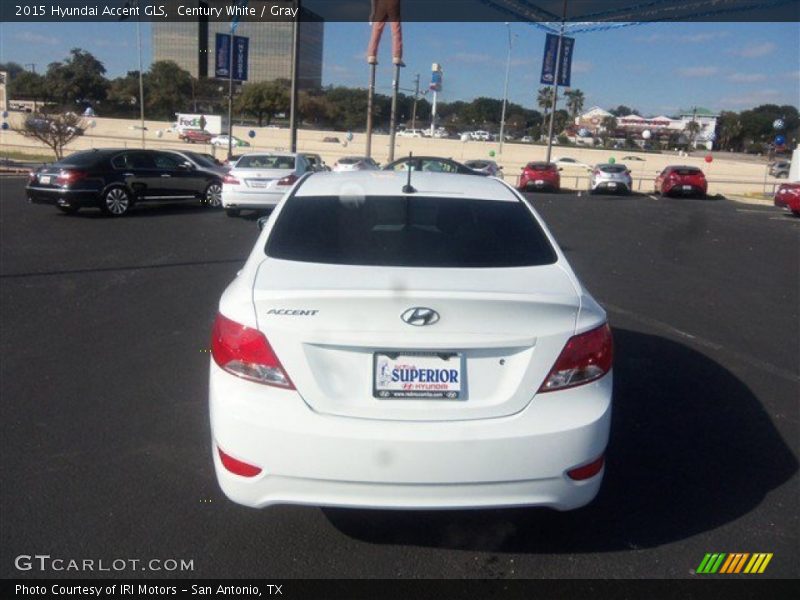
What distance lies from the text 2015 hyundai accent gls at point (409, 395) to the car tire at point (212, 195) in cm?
1565

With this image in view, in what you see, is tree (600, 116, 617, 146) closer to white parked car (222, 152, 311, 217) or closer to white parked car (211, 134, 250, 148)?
white parked car (211, 134, 250, 148)

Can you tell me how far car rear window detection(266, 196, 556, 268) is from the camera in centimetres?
360

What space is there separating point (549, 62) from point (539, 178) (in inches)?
329

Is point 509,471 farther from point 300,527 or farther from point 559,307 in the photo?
point 300,527

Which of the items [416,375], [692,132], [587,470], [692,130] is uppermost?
[692,130]

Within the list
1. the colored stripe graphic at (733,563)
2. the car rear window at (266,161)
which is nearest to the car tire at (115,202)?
the car rear window at (266,161)

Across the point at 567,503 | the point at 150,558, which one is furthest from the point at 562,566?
the point at 150,558

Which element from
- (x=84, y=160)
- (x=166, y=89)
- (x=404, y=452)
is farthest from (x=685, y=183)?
(x=166, y=89)

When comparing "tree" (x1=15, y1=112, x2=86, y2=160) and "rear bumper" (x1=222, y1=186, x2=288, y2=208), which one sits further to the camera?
"tree" (x1=15, y1=112, x2=86, y2=160)

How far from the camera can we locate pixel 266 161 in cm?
1662

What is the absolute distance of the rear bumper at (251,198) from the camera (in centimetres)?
1579

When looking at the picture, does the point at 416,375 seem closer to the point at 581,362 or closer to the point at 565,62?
the point at 581,362

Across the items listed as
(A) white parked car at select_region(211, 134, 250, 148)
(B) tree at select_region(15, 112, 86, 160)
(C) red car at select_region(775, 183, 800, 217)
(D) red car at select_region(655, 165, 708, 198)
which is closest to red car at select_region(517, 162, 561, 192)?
(D) red car at select_region(655, 165, 708, 198)

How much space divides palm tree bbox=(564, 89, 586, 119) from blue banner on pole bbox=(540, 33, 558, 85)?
86.7 meters
